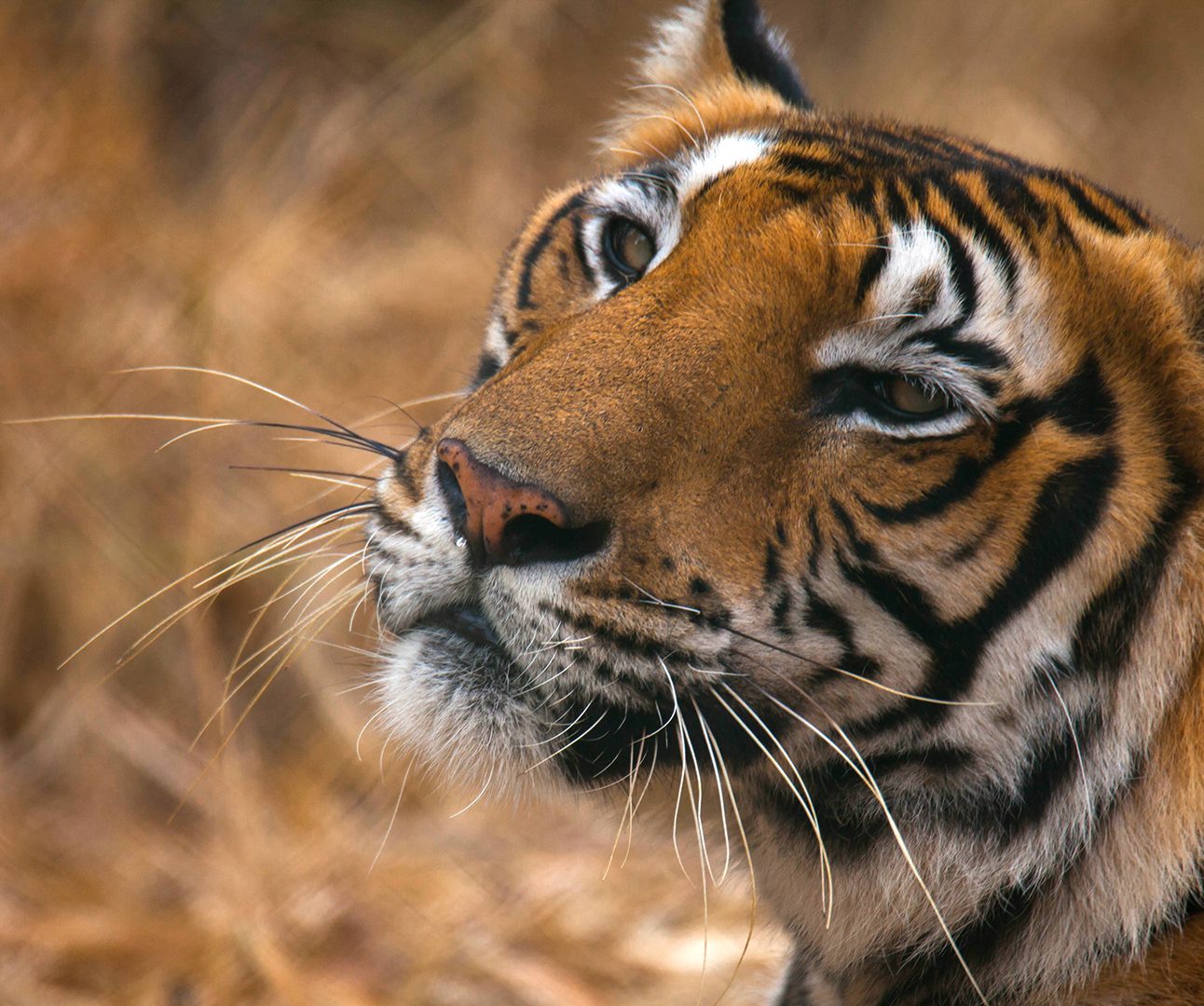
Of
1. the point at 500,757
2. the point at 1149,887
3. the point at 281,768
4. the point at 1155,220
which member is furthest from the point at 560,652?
the point at 281,768

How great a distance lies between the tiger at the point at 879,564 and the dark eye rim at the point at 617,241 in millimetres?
159

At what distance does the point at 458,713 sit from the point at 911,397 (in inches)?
26.1

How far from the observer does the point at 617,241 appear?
73.8 inches

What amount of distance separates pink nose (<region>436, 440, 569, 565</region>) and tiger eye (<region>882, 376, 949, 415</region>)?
1.43 ft

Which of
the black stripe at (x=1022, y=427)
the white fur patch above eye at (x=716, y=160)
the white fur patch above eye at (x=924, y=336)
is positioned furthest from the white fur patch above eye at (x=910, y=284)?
the white fur patch above eye at (x=716, y=160)

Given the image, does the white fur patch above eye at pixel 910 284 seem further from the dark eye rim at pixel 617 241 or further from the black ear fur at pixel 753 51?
the black ear fur at pixel 753 51

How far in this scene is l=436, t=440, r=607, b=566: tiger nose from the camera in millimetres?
1410

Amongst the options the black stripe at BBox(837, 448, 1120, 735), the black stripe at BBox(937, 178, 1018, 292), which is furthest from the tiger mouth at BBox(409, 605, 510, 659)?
the black stripe at BBox(937, 178, 1018, 292)

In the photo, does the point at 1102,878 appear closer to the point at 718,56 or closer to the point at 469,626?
the point at 469,626

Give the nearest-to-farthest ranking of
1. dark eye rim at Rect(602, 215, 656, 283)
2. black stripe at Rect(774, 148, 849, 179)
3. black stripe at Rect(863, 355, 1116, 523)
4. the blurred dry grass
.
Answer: black stripe at Rect(863, 355, 1116, 523), black stripe at Rect(774, 148, 849, 179), dark eye rim at Rect(602, 215, 656, 283), the blurred dry grass

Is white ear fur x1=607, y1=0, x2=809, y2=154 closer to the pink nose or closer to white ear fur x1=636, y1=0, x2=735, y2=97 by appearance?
white ear fur x1=636, y1=0, x2=735, y2=97

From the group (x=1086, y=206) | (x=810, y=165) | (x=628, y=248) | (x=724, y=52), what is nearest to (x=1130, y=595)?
(x=1086, y=206)

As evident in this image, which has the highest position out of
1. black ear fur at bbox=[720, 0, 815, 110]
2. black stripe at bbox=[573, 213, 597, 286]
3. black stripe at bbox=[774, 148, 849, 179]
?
black ear fur at bbox=[720, 0, 815, 110]

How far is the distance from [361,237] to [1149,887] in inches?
162
